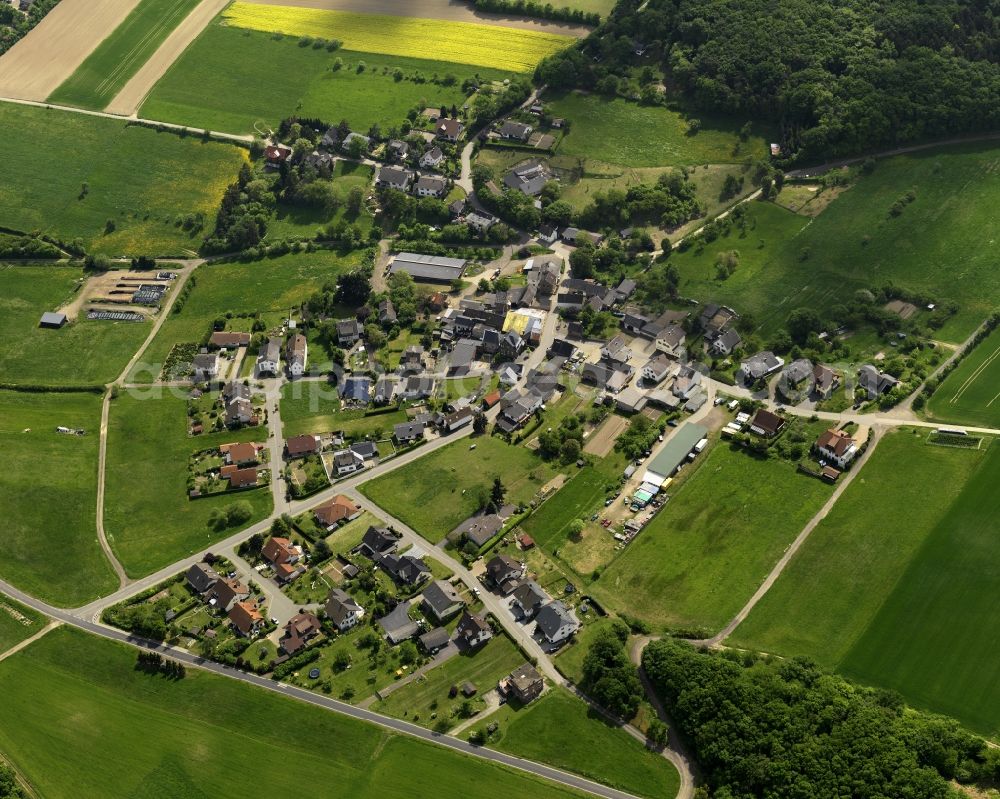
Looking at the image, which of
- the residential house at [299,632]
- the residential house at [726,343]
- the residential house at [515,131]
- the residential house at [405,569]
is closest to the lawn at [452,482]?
the residential house at [405,569]

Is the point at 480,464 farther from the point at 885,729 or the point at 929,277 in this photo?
the point at 929,277

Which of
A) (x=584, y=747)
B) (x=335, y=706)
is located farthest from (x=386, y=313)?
(x=584, y=747)

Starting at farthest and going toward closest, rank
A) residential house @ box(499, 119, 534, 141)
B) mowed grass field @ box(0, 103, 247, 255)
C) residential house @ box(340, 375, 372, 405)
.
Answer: residential house @ box(499, 119, 534, 141) < mowed grass field @ box(0, 103, 247, 255) < residential house @ box(340, 375, 372, 405)

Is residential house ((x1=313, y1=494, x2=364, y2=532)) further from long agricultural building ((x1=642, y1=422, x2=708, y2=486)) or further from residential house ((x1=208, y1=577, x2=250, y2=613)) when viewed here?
long agricultural building ((x1=642, y1=422, x2=708, y2=486))

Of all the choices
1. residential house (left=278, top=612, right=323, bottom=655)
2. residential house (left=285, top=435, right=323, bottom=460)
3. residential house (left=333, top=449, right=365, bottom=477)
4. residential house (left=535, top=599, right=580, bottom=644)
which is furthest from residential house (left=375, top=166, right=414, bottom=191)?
residential house (left=535, top=599, right=580, bottom=644)

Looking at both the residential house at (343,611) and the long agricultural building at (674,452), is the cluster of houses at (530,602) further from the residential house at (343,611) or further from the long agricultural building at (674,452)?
the long agricultural building at (674,452)

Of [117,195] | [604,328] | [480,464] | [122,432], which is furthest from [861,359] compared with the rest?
[117,195]
